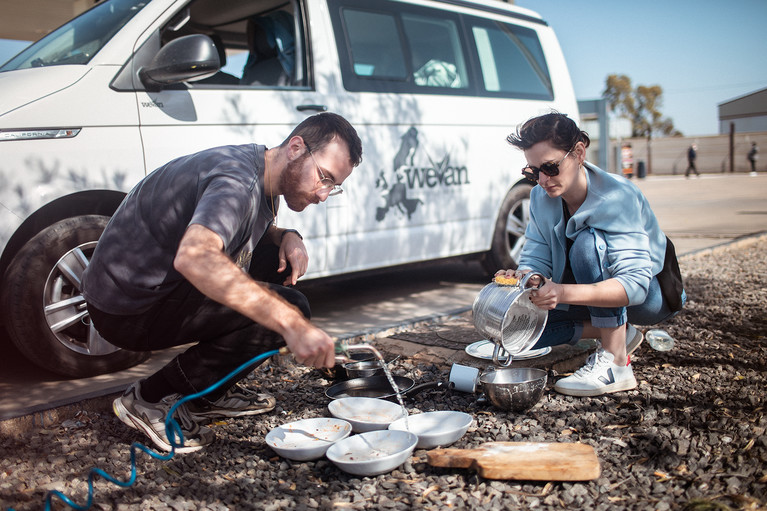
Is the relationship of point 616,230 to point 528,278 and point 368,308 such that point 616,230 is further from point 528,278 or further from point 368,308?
point 368,308

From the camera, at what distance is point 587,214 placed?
2924 millimetres

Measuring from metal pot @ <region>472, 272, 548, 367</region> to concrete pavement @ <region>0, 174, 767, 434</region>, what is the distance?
77 centimetres

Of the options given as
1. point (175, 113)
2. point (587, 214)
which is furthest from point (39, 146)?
point (587, 214)

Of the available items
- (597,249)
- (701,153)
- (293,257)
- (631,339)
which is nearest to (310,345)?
(293,257)

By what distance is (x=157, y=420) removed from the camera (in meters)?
2.61

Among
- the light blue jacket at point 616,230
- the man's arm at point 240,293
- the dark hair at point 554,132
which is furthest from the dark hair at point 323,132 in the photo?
the light blue jacket at point 616,230

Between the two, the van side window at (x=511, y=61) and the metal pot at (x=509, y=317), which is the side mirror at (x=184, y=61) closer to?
the metal pot at (x=509, y=317)

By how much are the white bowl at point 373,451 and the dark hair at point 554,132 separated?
4.62 feet

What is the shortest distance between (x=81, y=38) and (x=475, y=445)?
3.08 m

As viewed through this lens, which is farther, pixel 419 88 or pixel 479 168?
pixel 479 168

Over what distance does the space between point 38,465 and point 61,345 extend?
2.75 ft

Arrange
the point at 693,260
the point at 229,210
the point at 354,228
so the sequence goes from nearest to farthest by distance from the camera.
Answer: the point at 229,210 → the point at 354,228 → the point at 693,260

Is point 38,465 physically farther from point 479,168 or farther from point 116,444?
point 479,168

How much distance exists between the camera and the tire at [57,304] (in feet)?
10.2
